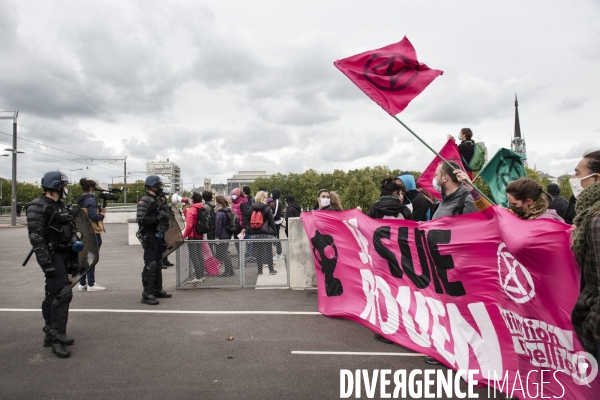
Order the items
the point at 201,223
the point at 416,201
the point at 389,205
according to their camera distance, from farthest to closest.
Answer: the point at 201,223
the point at 416,201
the point at 389,205

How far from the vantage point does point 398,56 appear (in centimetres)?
541

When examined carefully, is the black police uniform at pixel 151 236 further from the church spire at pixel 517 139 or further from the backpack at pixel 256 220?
the church spire at pixel 517 139

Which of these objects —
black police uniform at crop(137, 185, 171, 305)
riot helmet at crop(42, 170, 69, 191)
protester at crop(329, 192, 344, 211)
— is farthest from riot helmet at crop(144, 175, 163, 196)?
protester at crop(329, 192, 344, 211)

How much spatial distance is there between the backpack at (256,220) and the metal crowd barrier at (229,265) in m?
1.08

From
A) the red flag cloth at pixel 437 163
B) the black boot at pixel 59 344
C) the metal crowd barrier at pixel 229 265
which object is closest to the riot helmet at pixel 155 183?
the metal crowd barrier at pixel 229 265

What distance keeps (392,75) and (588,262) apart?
3.44 metres

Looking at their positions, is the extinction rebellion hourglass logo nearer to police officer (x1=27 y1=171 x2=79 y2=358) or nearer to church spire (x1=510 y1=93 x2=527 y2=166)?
police officer (x1=27 y1=171 x2=79 y2=358)

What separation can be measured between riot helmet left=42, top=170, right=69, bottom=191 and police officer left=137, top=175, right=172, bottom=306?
1.89 meters

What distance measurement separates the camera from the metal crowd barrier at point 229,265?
27.8 feet

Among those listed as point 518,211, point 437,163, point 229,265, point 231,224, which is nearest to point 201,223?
point 231,224

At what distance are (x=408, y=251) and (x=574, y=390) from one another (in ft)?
6.95

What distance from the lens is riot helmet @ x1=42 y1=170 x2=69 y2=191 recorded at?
206 inches

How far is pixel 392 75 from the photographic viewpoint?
548 cm

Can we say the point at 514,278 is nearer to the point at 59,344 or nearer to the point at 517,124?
the point at 59,344
